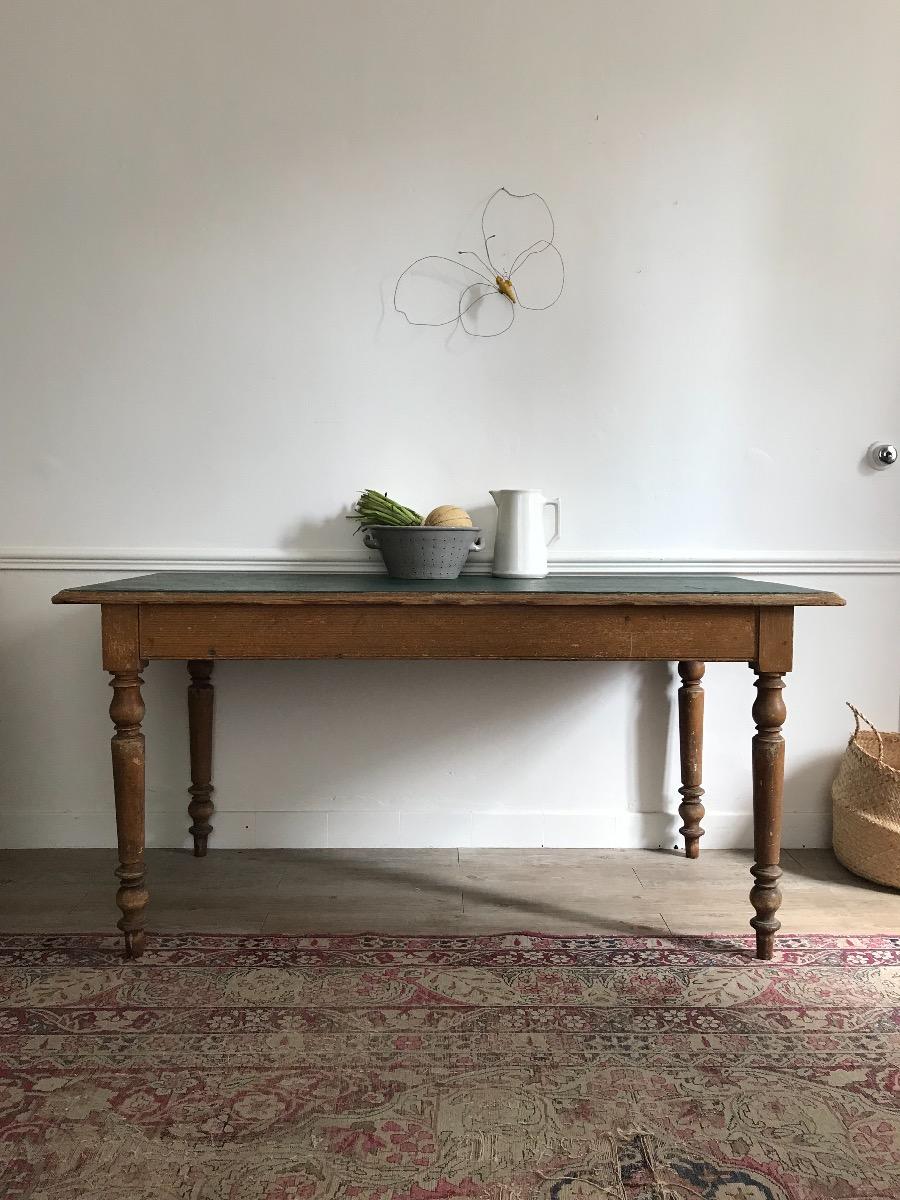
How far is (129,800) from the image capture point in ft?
6.18

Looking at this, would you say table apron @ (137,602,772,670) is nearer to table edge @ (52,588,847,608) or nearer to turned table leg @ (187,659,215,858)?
table edge @ (52,588,847,608)

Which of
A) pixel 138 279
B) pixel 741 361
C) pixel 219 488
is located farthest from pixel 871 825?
pixel 138 279

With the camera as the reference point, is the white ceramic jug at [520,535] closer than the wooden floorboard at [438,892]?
No

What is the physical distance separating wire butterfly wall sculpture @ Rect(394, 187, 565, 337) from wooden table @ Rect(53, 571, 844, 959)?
0.93 m

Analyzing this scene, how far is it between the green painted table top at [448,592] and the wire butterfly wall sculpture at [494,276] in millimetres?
809

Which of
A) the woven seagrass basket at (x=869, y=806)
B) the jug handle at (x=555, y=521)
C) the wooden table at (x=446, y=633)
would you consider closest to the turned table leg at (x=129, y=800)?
the wooden table at (x=446, y=633)

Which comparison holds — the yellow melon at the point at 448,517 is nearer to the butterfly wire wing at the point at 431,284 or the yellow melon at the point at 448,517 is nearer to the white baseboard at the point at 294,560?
the white baseboard at the point at 294,560

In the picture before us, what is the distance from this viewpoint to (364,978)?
1.77 metres

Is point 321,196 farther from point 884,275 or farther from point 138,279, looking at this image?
point 884,275

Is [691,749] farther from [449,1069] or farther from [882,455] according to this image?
[449,1069]

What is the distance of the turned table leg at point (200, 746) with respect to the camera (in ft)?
8.03

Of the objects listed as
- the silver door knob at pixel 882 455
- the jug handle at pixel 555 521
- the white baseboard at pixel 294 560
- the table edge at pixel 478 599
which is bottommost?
the table edge at pixel 478 599

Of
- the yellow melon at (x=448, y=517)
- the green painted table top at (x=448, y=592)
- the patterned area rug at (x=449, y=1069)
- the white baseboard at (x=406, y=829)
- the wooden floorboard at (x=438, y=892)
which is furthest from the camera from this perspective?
the white baseboard at (x=406, y=829)

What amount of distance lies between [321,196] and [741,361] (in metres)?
1.22
